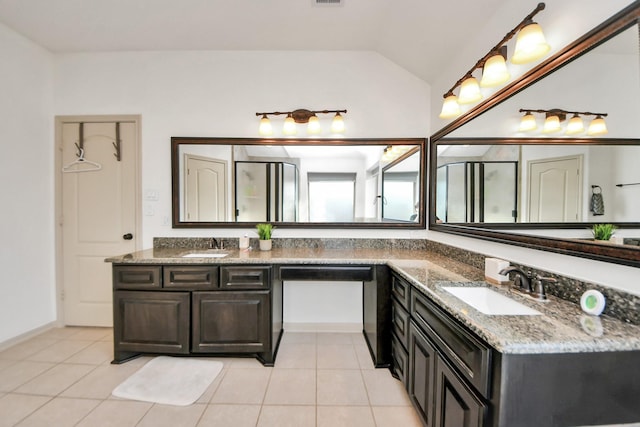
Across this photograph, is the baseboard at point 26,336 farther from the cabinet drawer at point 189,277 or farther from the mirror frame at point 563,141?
the mirror frame at point 563,141

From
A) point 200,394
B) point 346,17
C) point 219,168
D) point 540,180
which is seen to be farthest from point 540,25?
point 200,394

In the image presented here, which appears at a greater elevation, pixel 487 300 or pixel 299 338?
pixel 487 300

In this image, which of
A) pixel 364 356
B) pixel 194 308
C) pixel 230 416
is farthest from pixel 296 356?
pixel 194 308

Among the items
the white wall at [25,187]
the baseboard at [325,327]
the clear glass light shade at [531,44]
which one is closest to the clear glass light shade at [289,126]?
the clear glass light shade at [531,44]

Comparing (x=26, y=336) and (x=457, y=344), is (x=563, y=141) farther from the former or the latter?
(x=26, y=336)

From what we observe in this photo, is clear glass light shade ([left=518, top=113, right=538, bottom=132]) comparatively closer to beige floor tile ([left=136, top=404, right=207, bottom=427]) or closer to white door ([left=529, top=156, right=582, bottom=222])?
white door ([left=529, top=156, right=582, bottom=222])

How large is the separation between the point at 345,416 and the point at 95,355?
2215mm

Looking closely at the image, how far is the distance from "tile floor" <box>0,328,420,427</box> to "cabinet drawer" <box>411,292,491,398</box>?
2.38 ft

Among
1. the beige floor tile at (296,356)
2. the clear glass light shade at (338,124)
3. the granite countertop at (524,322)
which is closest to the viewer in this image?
the granite countertop at (524,322)

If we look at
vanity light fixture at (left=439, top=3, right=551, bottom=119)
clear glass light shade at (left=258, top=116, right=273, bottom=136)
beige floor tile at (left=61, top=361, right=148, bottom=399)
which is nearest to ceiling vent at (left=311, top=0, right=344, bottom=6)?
clear glass light shade at (left=258, top=116, right=273, bottom=136)

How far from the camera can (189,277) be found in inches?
82.9

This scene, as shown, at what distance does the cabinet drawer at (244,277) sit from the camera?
2115mm

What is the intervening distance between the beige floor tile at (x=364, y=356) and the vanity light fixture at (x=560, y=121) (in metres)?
2.01

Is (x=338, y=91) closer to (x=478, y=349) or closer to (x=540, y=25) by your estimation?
(x=540, y=25)
